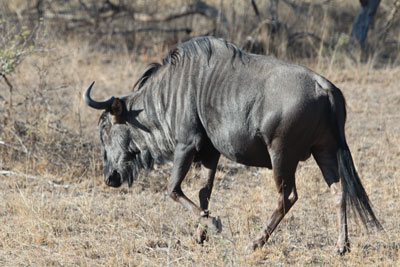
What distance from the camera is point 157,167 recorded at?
7.20 meters

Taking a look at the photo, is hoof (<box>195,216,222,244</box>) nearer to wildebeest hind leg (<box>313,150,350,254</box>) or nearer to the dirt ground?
the dirt ground

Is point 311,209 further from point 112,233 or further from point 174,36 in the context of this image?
point 174,36

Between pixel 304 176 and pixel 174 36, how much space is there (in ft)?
22.3

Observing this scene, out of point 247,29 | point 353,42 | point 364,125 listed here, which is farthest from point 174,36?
point 364,125

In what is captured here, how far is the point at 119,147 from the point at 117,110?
1.34 feet

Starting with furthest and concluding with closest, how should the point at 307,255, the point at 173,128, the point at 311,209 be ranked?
the point at 311,209
the point at 173,128
the point at 307,255

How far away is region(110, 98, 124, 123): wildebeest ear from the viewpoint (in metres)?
5.61

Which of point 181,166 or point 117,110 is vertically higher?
Result: point 117,110

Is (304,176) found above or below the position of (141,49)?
above

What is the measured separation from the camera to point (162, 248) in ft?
16.5

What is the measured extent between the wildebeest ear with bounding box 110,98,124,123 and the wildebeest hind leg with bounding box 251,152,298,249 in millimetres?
1627

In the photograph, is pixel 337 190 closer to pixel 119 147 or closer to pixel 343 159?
pixel 343 159

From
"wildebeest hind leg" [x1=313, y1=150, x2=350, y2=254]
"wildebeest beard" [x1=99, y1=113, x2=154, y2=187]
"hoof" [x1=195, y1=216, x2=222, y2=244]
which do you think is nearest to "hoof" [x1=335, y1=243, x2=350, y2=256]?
"wildebeest hind leg" [x1=313, y1=150, x2=350, y2=254]

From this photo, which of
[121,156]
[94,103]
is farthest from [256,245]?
[94,103]
